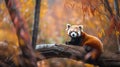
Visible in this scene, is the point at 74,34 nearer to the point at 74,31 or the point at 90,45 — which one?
the point at 74,31

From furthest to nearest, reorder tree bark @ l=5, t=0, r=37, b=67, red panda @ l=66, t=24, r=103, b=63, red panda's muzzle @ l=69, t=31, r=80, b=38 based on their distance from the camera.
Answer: red panda's muzzle @ l=69, t=31, r=80, b=38 < red panda @ l=66, t=24, r=103, b=63 < tree bark @ l=5, t=0, r=37, b=67

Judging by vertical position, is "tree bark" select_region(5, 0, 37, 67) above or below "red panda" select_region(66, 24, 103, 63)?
above

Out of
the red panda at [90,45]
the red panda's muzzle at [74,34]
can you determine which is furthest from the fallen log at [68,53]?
the red panda's muzzle at [74,34]

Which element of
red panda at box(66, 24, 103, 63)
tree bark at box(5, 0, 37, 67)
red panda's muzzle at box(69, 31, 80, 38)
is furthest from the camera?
red panda's muzzle at box(69, 31, 80, 38)

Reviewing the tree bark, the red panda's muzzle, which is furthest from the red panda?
the tree bark

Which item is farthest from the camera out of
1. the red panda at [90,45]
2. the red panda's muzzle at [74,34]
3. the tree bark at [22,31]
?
the red panda's muzzle at [74,34]

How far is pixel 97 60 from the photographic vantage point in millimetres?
7195

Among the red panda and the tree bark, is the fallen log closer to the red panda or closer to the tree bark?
the red panda

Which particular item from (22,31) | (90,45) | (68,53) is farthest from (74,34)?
(22,31)

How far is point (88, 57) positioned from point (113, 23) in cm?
117

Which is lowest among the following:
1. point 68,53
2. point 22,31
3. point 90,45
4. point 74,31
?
point 68,53

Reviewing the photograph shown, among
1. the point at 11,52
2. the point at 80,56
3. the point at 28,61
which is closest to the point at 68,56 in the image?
the point at 80,56

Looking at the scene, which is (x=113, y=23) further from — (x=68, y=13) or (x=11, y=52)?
(x=68, y=13)

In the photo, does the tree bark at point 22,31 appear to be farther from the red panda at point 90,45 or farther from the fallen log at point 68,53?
the red panda at point 90,45
